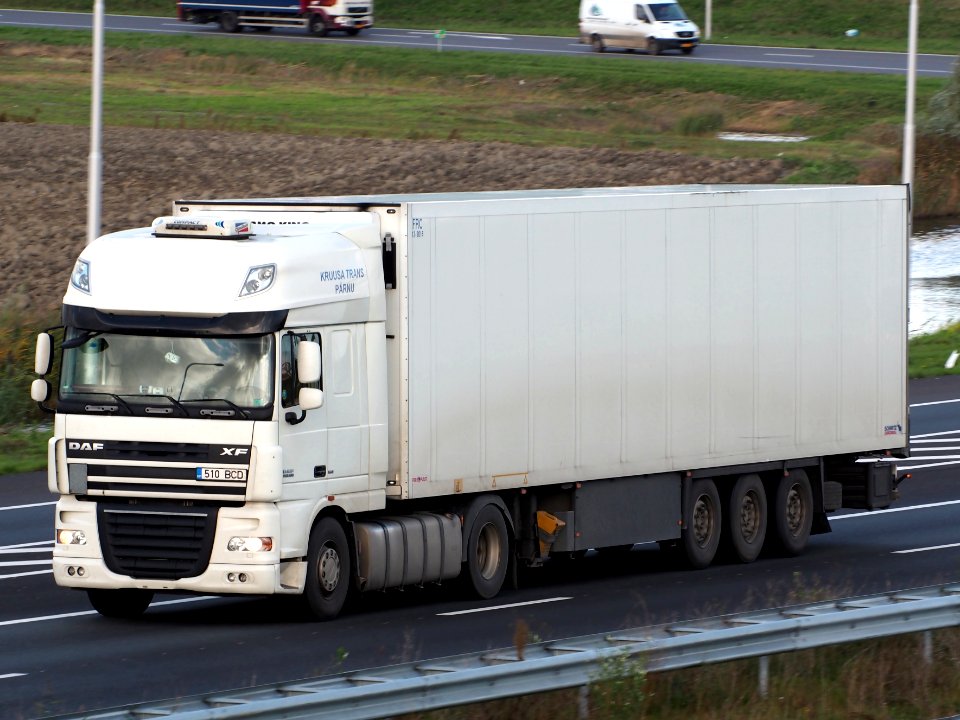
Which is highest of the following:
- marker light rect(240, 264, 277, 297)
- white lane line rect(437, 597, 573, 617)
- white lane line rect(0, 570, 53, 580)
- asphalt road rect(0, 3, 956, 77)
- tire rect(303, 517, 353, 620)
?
asphalt road rect(0, 3, 956, 77)

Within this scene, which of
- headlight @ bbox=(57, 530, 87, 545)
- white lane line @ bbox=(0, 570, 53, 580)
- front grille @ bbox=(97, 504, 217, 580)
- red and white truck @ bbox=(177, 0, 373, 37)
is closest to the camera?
front grille @ bbox=(97, 504, 217, 580)

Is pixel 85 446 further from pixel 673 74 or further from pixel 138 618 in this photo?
pixel 673 74

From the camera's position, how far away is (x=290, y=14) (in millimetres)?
72750

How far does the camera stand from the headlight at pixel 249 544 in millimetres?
15719

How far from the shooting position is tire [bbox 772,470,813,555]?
21.2m

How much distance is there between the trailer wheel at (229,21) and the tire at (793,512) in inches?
2161

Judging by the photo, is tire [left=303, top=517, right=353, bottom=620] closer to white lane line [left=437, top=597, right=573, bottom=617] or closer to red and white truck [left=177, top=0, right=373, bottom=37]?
white lane line [left=437, top=597, right=573, bottom=617]

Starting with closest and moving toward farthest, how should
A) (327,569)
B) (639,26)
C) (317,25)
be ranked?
(327,569), (639,26), (317,25)

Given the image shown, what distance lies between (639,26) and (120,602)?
181ft

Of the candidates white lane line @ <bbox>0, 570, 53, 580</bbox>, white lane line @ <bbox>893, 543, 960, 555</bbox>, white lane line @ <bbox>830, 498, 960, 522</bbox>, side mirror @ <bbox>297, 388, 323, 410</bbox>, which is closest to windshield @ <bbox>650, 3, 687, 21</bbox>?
white lane line @ <bbox>830, 498, 960, 522</bbox>

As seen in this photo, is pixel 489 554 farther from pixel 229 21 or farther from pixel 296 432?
pixel 229 21

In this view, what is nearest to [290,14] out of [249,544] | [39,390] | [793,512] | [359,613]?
[793,512]

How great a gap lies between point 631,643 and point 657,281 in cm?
816

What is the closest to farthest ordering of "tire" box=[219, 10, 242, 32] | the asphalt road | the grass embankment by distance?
the asphalt road
"tire" box=[219, 10, 242, 32]
the grass embankment
